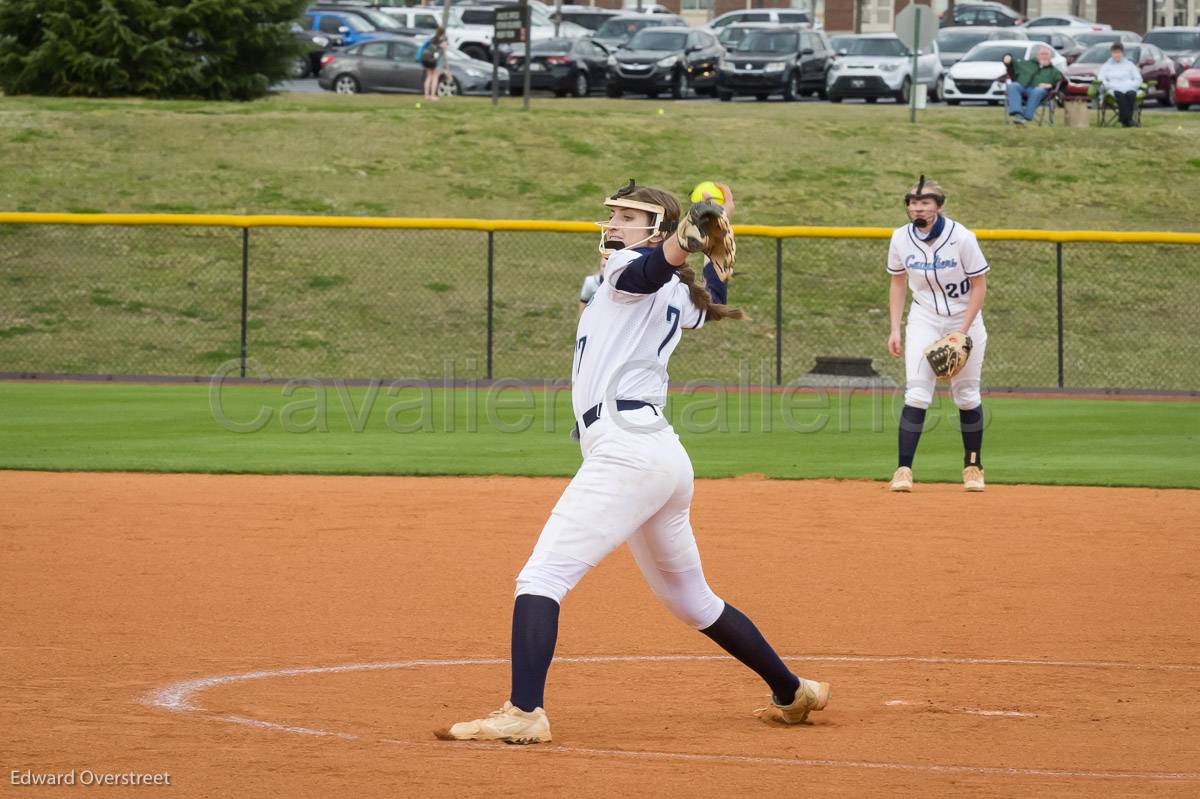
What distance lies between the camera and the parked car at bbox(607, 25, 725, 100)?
3869cm

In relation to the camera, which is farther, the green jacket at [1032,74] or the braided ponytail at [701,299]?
the green jacket at [1032,74]

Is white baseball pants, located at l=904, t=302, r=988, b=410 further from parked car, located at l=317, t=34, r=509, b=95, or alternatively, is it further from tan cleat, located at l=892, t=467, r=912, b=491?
parked car, located at l=317, t=34, r=509, b=95

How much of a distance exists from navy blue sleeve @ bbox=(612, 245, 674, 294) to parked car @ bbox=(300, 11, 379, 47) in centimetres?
4166

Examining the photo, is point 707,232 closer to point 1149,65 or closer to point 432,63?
point 432,63

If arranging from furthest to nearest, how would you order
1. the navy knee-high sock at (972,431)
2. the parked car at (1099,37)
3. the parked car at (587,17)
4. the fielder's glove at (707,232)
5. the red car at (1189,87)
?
the parked car at (587,17)
the parked car at (1099,37)
the red car at (1189,87)
the navy knee-high sock at (972,431)
the fielder's glove at (707,232)

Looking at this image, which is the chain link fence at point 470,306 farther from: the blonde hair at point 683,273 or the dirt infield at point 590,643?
the blonde hair at point 683,273

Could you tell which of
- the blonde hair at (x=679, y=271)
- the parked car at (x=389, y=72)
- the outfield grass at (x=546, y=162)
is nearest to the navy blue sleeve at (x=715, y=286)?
the blonde hair at (x=679, y=271)

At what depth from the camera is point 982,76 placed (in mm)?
38062

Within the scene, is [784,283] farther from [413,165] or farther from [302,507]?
→ [302,507]

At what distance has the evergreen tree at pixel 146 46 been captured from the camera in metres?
31.3

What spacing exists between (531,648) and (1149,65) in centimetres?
3749

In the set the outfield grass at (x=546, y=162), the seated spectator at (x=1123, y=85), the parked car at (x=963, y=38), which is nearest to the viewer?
the outfield grass at (x=546, y=162)

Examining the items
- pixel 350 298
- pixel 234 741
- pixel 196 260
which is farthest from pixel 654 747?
pixel 196 260

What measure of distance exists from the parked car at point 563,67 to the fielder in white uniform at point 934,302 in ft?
92.7
